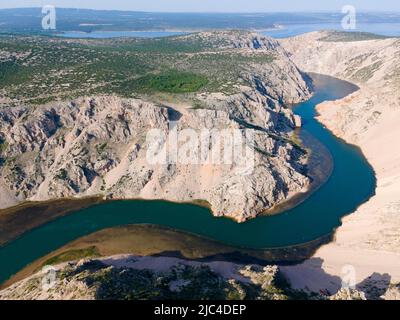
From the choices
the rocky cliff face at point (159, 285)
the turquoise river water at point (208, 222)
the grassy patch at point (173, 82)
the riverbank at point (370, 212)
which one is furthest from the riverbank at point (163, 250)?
the grassy patch at point (173, 82)

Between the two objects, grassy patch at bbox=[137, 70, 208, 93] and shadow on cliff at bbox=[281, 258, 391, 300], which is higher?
grassy patch at bbox=[137, 70, 208, 93]

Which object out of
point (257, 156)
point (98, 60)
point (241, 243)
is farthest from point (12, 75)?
point (241, 243)

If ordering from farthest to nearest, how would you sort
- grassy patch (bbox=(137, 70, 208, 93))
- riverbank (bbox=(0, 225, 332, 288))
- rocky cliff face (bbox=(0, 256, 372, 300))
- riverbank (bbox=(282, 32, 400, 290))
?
grassy patch (bbox=(137, 70, 208, 93)) < riverbank (bbox=(0, 225, 332, 288)) < riverbank (bbox=(282, 32, 400, 290)) < rocky cliff face (bbox=(0, 256, 372, 300))

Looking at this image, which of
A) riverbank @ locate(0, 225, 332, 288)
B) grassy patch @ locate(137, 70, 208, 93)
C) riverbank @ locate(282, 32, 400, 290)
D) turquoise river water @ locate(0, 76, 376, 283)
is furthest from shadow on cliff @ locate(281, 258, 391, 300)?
grassy patch @ locate(137, 70, 208, 93)

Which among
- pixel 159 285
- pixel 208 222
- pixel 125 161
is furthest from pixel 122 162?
pixel 159 285

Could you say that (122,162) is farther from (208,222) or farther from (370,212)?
(370,212)

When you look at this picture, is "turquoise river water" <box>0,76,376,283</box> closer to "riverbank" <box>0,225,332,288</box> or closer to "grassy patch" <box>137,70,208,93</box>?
"riverbank" <box>0,225,332,288</box>

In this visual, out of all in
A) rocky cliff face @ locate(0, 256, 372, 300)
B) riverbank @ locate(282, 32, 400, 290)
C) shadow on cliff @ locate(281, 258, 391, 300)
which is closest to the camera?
rocky cliff face @ locate(0, 256, 372, 300)

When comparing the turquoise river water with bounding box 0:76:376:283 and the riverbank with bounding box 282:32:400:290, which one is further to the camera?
the turquoise river water with bounding box 0:76:376:283

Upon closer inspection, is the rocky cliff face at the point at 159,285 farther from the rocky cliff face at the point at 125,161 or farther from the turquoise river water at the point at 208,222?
the rocky cliff face at the point at 125,161

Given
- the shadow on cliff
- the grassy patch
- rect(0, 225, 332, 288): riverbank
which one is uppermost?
the grassy patch
